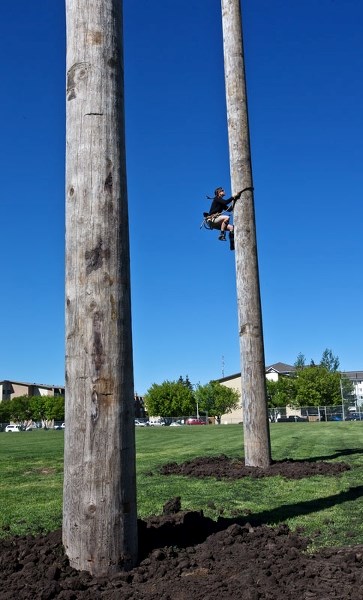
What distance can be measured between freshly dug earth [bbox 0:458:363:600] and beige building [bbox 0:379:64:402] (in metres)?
128

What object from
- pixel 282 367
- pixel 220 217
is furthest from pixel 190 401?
pixel 220 217

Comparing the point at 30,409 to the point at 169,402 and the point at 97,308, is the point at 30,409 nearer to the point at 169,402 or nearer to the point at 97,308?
the point at 169,402

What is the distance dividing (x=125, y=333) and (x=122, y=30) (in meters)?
2.10

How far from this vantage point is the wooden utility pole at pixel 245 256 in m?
7.98

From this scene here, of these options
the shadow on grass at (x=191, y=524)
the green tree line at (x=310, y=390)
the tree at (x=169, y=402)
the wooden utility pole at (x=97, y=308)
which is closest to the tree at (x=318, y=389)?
the green tree line at (x=310, y=390)

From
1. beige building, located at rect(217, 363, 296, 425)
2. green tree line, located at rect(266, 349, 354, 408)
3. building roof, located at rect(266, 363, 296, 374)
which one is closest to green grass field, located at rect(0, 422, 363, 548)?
green tree line, located at rect(266, 349, 354, 408)

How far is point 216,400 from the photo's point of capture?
101 m

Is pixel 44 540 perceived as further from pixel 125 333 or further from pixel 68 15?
pixel 68 15

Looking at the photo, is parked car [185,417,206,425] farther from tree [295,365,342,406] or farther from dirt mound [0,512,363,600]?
dirt mound [0,512,363,600]

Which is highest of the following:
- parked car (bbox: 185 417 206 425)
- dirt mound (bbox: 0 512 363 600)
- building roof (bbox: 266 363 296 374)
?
building roof (bbox: 266 363 296 374)

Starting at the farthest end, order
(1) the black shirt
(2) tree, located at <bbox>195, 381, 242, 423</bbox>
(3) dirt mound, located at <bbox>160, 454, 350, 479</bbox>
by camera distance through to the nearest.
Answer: (2) tree, located at <bbox>195, 381, 242, 423</bbox> → (1) the black shirt → (3) dirt mound, located at <bbox>160, 454, 350, 479</bbox>

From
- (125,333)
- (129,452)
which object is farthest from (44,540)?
(125,333)

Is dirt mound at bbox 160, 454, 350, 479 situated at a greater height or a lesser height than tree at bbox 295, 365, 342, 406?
lesser

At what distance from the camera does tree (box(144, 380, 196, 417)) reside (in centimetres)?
10288
